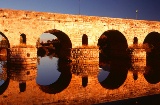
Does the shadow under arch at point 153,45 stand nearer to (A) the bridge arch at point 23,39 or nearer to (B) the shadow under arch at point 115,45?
(B) the shadow under arch at point 115,45

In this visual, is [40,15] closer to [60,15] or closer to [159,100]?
A: [60,15]

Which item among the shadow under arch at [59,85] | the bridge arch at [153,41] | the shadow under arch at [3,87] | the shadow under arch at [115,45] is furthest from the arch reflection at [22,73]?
the bridge arch at [153,41]

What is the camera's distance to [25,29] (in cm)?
2047

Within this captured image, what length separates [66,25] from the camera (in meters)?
22.4

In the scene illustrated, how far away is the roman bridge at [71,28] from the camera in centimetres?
2003

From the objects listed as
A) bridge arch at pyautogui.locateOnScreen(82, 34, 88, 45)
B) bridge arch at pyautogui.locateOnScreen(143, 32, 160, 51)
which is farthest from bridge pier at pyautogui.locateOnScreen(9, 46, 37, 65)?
bridge arch at pyautogui.locateOnScreen(143, 32, 160, 51)

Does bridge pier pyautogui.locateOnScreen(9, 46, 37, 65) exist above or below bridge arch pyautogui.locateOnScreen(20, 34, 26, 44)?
below

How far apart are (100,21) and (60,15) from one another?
4186 millimetres

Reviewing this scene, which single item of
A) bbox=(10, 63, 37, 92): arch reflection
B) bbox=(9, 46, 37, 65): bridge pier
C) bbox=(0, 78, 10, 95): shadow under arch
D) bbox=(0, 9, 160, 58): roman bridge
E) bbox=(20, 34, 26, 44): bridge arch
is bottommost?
bbox=(0, 78, 10, 95): shadow under arch

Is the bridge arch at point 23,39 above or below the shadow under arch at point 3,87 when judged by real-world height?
above

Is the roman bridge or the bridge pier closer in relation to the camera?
the bridge pier

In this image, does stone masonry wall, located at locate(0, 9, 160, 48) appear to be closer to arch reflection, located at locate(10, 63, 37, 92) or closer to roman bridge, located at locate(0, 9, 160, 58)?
roman bridge, located at locate(0, 9, 160, 58)

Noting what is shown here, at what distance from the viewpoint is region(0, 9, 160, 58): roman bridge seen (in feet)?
65.7

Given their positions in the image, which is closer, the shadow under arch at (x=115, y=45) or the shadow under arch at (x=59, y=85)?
the shadow under arch at (x=59, y=85)
